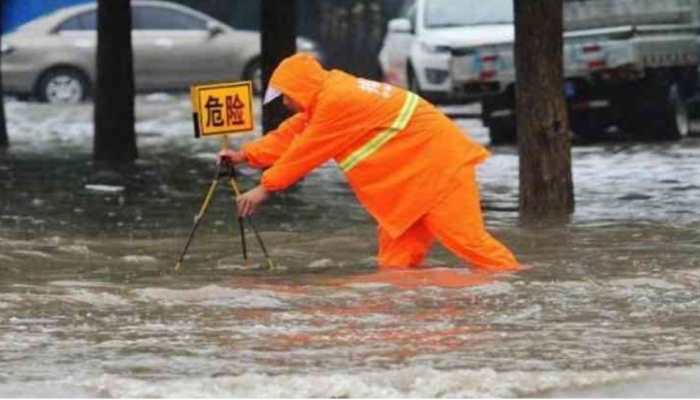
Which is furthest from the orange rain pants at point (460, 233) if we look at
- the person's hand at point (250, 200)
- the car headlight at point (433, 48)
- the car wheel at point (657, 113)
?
the car headlight at point (433, 48)

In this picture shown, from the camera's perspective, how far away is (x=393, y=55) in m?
26.7

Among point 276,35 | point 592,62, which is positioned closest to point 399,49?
point 592,62

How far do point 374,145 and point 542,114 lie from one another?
3902mm

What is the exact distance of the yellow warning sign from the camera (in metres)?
11.2

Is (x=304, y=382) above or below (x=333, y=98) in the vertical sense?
below

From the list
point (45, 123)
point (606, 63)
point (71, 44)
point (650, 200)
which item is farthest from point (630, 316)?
point (71, 44)

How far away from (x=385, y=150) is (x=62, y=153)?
1189cm

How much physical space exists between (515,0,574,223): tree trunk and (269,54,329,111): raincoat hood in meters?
3.92

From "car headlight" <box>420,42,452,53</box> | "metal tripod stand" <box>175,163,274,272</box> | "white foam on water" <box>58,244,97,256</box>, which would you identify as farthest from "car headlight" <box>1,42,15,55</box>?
"metal tripod stand" <box>175,163,274,272</box>

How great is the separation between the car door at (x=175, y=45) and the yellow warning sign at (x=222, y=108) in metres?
20.4

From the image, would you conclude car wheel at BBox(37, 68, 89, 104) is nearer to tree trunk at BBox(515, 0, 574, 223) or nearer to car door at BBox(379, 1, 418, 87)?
car door at BBox(379, 1, 418, 87)

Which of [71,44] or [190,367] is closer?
[190,367]

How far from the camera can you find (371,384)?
7551mm

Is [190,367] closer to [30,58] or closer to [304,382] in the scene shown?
[304,382]
